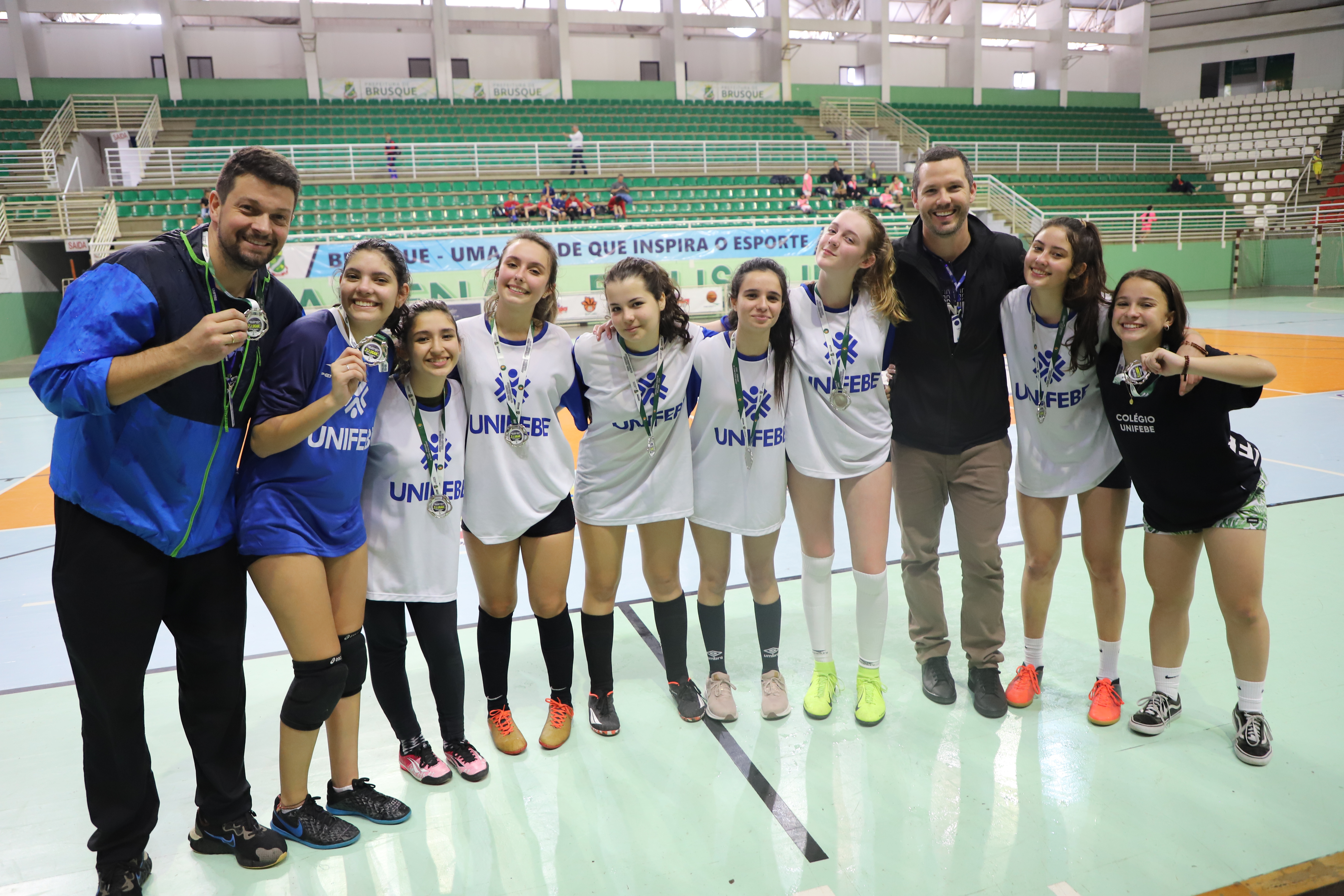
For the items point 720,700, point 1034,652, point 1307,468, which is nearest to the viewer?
point 720,700

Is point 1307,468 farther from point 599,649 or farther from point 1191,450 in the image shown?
point 599,649

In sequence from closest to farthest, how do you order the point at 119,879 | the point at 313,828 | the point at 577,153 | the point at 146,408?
the point at 146,408, the point at 119,879, the point at 313,828, the point at 577,153

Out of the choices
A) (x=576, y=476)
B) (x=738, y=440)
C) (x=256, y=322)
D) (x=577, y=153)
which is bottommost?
(x=576, y=476)

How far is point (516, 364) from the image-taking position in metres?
2.72

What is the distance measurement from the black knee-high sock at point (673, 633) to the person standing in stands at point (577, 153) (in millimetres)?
18214

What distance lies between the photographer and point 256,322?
1946 mm

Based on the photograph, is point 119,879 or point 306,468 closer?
point 119,879

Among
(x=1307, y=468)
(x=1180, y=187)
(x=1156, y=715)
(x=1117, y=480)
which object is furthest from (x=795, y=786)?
(x=1180, y=187)

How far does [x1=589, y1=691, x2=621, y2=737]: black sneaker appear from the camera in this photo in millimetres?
2906

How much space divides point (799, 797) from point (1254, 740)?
1496 millimetres

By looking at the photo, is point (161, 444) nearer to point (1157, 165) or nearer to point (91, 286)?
point (91, 286)

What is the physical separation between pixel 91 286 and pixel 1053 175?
24.4m

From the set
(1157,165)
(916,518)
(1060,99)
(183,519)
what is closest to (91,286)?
(183,519)

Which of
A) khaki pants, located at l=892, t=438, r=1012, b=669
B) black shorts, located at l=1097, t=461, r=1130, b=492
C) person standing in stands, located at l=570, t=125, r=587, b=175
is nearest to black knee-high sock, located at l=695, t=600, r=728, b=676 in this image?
khaki pants, located at l=892, t=438, r=1012, b=669
